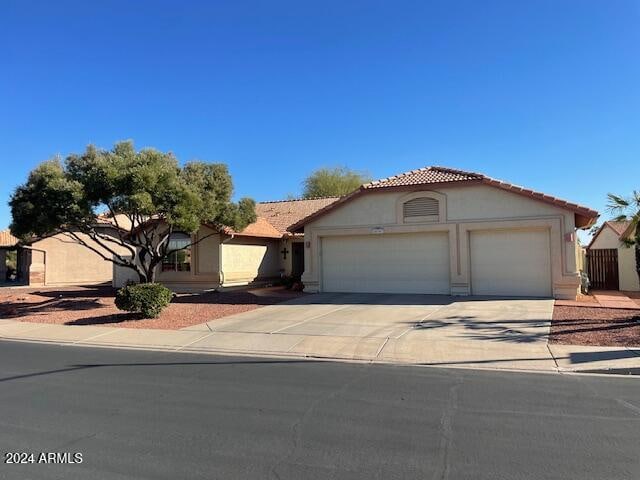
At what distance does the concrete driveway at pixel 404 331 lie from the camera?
9.80 meters

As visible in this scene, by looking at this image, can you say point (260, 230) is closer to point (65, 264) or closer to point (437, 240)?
point (437, 240)

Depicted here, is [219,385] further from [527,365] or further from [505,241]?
[505,241]

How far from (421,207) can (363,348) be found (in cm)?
1013

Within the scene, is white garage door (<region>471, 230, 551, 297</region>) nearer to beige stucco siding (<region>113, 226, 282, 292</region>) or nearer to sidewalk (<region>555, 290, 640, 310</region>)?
sidewalk (<region>555, 290, 640, 310</region>)

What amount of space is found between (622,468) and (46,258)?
112 ft

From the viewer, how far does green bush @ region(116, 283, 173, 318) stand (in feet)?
49.5

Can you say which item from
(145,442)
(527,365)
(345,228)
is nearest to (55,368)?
(145,442)

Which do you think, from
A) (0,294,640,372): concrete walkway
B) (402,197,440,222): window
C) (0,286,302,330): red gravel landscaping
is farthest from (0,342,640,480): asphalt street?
(402,197,440,222): window

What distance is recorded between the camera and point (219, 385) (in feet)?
25.7

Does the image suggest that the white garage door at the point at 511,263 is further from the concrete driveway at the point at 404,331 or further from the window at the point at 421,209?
the window at the point at 421,209

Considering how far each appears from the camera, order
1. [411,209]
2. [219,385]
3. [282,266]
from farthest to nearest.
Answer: [282,266], [411,209], [219,385]

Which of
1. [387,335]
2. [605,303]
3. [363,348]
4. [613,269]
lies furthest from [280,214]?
[363,348]

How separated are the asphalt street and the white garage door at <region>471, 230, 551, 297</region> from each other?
33.7ft

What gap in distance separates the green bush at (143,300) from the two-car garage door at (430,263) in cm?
760
